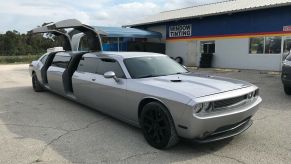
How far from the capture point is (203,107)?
13.4 ft

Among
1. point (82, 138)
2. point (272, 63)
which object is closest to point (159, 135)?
point (82, 138)

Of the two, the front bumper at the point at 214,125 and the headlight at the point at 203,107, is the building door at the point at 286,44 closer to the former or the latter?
the front bumper at the point at 214,125

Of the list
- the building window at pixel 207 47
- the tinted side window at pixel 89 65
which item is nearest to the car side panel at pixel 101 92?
the tinted side window at pixel 89 65

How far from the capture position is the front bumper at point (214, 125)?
13.2 feet

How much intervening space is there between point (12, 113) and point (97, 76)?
2.50 metres

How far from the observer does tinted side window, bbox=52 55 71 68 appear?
8066mm

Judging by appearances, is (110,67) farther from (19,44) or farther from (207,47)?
(19,44)

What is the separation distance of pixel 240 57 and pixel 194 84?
51.5 feet

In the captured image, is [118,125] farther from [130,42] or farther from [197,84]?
[130,42]

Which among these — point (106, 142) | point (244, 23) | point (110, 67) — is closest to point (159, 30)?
point (244, 23)

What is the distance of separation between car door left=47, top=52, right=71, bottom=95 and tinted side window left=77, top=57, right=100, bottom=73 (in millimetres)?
867

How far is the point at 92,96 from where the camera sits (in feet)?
21.1

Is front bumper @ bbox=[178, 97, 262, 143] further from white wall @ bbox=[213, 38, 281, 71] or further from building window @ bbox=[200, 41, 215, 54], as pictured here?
building window @ bbox=[200, 41, 215, 54]

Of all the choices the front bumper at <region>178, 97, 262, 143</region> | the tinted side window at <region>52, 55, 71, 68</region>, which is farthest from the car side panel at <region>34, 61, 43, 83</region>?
the front bumper at <region>178, 97, 262, 143</region>
